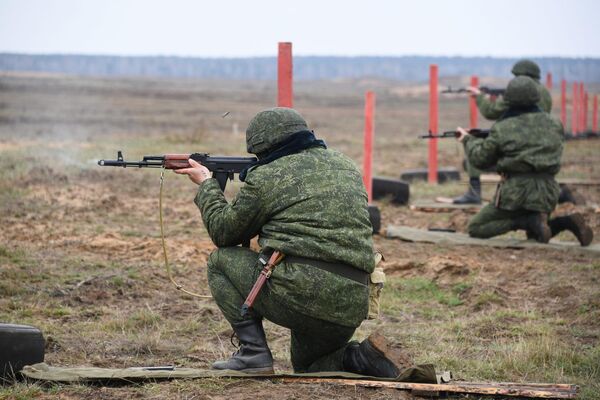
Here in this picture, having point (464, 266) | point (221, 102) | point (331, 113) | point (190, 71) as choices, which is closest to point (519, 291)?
point (464, 266)

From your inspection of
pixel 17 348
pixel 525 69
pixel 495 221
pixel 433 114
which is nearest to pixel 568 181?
pixel 433 114

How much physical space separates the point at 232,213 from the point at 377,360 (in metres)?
1.24

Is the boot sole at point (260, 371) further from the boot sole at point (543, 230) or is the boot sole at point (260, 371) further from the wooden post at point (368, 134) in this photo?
the wooden post at point (368, 134)

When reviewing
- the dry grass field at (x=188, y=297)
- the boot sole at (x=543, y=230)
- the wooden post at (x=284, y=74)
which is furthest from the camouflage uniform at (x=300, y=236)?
the boot sole at (x=543, y=230)

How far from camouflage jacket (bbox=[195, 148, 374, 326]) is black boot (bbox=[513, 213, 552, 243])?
5939mm

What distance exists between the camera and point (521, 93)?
431 inches

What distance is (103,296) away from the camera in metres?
8.37

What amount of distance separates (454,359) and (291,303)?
1733 millimetres

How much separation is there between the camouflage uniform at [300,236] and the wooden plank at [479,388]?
32cm

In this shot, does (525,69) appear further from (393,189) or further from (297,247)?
(297,247)

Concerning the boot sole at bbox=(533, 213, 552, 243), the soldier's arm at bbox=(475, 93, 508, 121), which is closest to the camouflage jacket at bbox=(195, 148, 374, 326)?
the boot sole at bbox=(533, 213, 552, 243)

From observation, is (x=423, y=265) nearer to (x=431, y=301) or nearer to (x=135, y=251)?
(x=431, y=301)

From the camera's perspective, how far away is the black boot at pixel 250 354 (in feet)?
19.3

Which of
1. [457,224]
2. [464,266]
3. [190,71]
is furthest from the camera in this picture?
[190,71]
